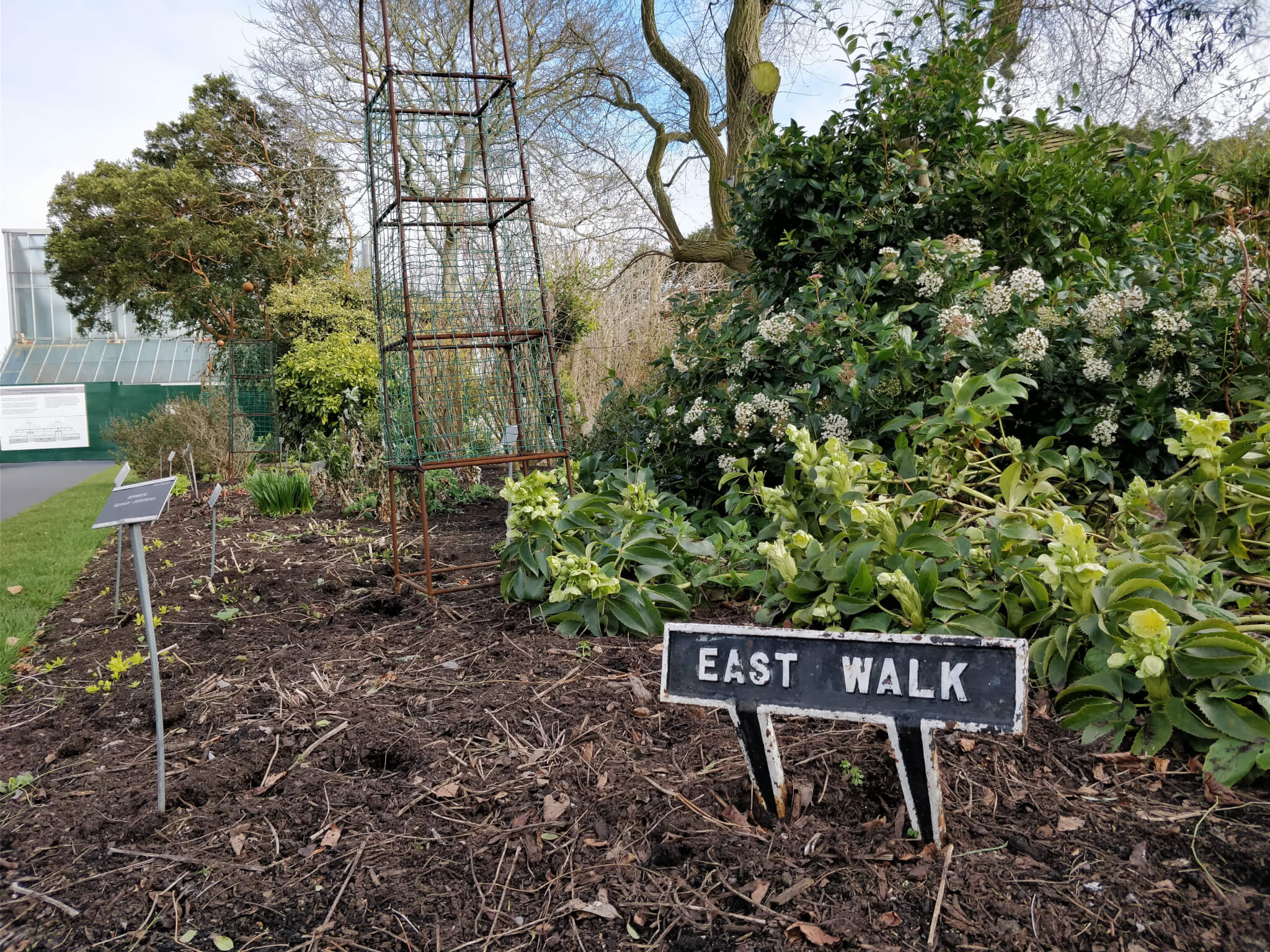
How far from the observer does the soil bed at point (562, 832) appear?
150cm

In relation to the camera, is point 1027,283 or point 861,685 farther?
point 1027,283

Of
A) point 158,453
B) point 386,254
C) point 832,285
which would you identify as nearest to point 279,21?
point 158,453

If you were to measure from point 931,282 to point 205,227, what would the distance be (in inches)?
733

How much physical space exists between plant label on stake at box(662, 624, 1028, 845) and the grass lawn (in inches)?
128

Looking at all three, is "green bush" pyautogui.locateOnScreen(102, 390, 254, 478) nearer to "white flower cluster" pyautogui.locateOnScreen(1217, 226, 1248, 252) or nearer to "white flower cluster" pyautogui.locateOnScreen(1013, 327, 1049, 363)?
"white flower cluster" pyautogui.locateOnScreen(1013, 327, 1049, 363)

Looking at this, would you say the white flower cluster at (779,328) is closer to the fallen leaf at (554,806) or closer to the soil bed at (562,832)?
the soil bed at (562,832)

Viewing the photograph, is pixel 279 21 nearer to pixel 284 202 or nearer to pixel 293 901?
pixel 284 202

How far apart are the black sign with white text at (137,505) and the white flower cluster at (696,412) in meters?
2.43

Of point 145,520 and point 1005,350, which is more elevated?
point 1005,350

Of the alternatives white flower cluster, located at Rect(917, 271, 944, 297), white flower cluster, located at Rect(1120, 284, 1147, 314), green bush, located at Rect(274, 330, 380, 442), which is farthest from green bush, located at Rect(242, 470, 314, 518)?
white flower cluster, located at Rect(1120, 284, 1147, 314)

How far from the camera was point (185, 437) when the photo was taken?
10.4 metres

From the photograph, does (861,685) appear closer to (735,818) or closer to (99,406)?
(735,818)

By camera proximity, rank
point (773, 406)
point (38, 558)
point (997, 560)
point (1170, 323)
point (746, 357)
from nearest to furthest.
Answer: point (997, 560) < point (1170, 323) < point (773, 406) < point (746, 357) < point (38, 558)

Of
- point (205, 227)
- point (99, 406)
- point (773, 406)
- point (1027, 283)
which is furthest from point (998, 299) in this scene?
point (99, 406)
